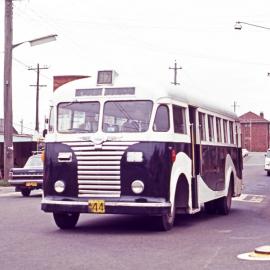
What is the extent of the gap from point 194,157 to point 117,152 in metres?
2.37

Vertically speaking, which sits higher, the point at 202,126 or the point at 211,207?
the point at 202,126

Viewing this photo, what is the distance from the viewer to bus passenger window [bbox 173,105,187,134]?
1319 centimetres

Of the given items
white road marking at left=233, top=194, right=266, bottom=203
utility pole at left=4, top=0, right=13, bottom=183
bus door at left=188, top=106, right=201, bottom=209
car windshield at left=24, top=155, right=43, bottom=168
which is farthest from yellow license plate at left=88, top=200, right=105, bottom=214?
utility pole at left=4, top=0, right=13, bottom=183

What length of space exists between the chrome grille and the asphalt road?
0.80m

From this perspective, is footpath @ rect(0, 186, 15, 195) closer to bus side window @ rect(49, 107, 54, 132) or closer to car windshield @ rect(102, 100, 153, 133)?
bus side window @ rect(49, 107, 54, 132)

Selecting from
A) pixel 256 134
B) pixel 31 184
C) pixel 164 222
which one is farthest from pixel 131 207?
pixel 256 134

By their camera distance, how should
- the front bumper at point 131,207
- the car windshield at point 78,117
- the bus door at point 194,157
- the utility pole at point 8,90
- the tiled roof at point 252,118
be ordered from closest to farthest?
the front bumper at point 131,207 < the car windshield at point 78,117 < the bus door at point 194,157 < the utility pole at point 8,90 < the tiled roof at point 252,118

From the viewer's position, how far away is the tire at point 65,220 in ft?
44.4

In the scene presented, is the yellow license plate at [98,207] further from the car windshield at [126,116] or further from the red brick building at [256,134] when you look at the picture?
the red brick building at [256,134]

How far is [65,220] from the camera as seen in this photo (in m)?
13.7

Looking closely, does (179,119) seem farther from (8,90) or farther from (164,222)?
(8,90)

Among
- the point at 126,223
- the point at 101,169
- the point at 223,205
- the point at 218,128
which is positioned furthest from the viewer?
the point at 223,205

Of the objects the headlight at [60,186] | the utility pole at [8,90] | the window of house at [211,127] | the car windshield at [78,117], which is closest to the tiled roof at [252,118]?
the utility pole at [8,90]

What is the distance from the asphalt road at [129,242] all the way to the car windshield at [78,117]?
6.30 ft
